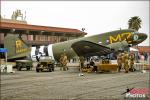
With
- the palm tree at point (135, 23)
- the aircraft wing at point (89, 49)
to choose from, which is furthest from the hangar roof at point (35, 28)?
the aircraft wing at point (89, 49)

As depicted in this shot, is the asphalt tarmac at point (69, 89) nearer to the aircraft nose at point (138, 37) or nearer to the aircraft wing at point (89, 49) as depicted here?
the aircraft wing at point (89, 49)

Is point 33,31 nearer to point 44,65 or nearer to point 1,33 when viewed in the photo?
point 1,33

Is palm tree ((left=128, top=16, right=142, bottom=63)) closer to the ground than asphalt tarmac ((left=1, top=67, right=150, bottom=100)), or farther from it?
farther from it

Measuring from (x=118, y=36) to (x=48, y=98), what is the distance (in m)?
23.9

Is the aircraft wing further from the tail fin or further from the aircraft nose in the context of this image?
the tail fin

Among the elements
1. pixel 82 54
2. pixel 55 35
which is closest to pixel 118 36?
pixel 82 54

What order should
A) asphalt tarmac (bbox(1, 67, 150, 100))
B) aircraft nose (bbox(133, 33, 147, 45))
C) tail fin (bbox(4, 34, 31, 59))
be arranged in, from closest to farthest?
asphalt tarmac (bbox(1, 67, 150, 100)) < aircraft nose (bbox(133, 33, 147, 45)) < tail fin (bbox(4, 34, 31, 59))

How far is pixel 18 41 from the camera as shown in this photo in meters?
40.5

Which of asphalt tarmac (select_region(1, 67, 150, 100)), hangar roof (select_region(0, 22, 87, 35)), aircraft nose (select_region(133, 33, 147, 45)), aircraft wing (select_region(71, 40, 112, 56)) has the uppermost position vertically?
hangar roof (select_region(0, 22, 87, 35))

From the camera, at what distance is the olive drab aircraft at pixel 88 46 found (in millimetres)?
30391

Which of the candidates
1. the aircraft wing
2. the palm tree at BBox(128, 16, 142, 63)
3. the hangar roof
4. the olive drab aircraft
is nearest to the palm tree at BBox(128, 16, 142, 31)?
the palm tree at BBox(128, 16, 142, 63)

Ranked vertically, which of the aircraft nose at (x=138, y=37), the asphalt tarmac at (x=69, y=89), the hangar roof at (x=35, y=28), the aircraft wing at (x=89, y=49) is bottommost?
the asphalt tarmac at (x=69, y=89)

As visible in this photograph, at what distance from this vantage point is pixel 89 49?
30.8 metres

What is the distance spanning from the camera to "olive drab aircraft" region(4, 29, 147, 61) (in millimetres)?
30391
